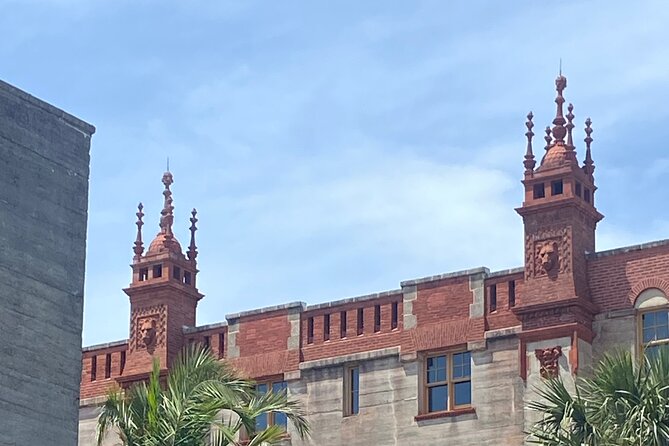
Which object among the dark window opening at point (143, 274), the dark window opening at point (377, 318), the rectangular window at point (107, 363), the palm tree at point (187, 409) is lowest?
the palm tree at point (187, 409)

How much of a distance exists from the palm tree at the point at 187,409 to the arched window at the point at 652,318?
10.2 metres

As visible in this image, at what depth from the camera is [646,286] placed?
41.9 metres

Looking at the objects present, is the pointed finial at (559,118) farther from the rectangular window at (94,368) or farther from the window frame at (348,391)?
the rectangular window at (94,368)

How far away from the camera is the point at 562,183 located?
42.9 meters

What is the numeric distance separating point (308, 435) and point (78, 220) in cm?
1674

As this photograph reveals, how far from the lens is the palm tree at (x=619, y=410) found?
32.4m

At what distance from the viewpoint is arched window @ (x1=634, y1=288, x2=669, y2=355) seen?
136 ft

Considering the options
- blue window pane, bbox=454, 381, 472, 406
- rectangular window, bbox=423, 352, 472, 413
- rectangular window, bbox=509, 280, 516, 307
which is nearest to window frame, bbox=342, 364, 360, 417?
rectangular window, bbox=423, 352, 472, 413

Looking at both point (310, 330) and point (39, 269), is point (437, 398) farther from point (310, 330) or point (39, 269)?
point (39, 269)

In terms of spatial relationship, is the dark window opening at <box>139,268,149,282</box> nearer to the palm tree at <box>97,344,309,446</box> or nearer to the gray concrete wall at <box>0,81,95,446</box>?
the palm tree at <box>97,344,309,446</box>

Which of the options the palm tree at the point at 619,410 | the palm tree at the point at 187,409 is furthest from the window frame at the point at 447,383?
the palm tree at the point at 619,410

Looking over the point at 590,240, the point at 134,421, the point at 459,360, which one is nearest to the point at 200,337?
the point at 459,360

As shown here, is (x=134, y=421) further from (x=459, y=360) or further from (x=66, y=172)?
(x=459, y=360)

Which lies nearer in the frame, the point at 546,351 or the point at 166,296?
the point at 546,351
